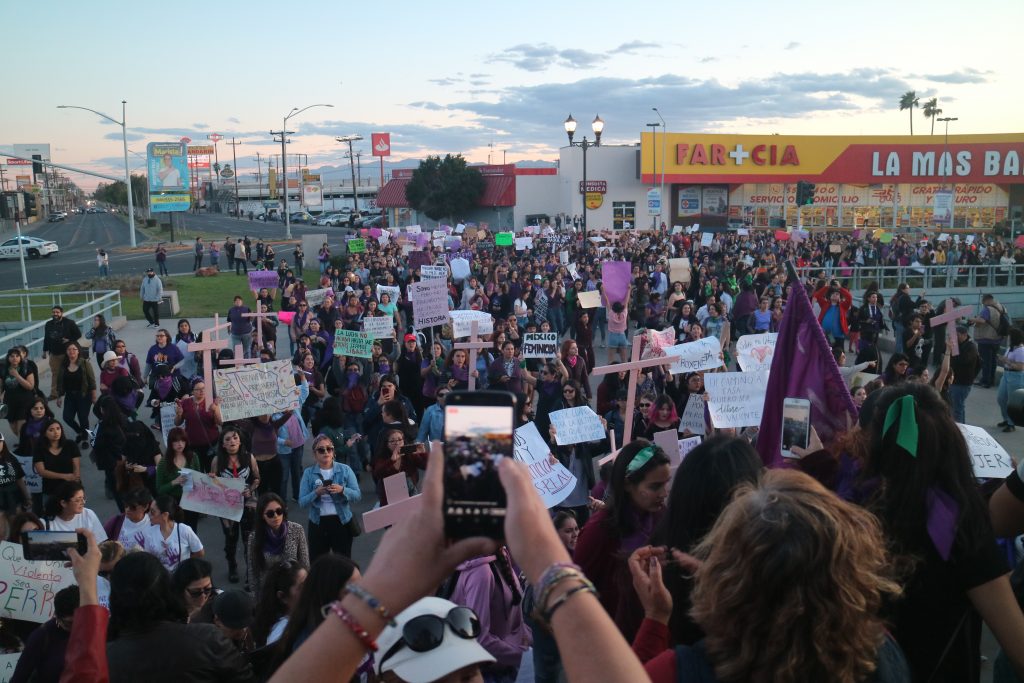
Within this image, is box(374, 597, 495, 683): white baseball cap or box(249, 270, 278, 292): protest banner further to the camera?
box(249, 270, 278, 292): protest banner

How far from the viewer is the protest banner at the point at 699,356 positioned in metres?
9.28

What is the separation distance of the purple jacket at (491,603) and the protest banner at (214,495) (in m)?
3.46

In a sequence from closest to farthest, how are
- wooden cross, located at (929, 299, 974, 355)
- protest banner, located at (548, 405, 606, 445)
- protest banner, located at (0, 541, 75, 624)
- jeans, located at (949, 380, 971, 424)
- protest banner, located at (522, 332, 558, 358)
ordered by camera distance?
protest banner, located at (0, 541, 75, 624) → protest banner, located at (548, 405, 606, 445) → wooden cross, located at (929, 299, 974, 355) → jeans, located at (949, 380, 971, 424) → protest banner, located at (522, 332, 558, 358)

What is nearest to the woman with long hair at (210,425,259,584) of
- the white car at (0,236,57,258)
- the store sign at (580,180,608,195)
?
the store sign at (580,180,608,195)

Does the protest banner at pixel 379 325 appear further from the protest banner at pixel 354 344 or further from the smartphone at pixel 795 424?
the smartphone at pixel 795 424

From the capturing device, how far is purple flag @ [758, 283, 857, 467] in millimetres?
4129

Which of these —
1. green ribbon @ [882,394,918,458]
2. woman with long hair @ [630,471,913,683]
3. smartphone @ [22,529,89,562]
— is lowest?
smartphone @ [22,529,89,562]

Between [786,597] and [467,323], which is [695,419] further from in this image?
[786,597]

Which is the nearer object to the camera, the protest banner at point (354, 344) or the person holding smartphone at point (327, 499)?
the person holding smartphone at point (327, 499)

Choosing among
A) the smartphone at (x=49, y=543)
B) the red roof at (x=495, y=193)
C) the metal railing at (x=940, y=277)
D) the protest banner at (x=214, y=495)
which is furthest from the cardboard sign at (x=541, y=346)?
the red roof at (x=495, y=193)

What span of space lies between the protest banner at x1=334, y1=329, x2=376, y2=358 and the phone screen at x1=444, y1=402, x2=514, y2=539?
9940 millimetres

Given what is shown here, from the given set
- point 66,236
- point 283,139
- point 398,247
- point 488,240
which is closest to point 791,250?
point 488,240

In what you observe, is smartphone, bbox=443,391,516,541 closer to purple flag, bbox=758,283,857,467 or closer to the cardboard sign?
purple flag, bbox=758,283,857,467

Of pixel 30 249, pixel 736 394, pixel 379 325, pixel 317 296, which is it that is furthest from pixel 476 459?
pixel 30 249
